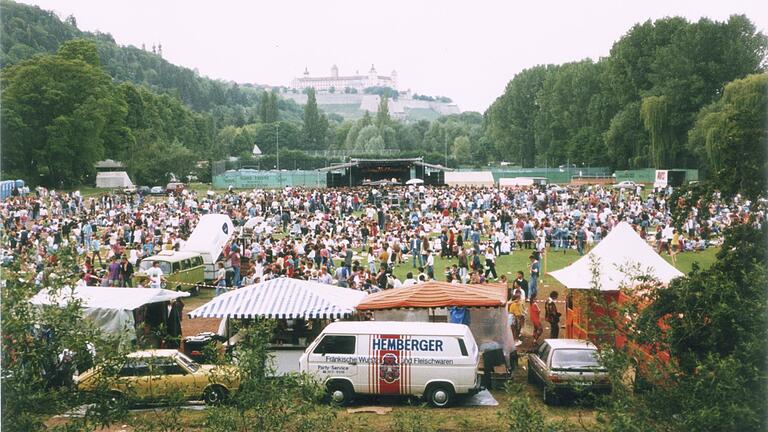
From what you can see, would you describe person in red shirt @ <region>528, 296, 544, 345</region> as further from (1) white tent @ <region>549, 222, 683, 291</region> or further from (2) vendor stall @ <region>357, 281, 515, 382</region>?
(2) vendor stall @ <region>357, 281, 515, 382</region>

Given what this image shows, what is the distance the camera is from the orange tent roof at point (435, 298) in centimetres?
1548

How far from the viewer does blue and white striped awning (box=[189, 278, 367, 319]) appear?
1547 cm

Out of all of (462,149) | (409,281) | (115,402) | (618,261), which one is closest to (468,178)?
(462,149)

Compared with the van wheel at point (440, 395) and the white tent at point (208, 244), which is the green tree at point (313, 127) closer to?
the white tent at point (208, 244)

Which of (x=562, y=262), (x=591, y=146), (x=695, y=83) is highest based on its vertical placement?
(x=695, y=83)

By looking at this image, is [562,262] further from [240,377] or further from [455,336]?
[240,377]

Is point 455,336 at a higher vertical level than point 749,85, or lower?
lower

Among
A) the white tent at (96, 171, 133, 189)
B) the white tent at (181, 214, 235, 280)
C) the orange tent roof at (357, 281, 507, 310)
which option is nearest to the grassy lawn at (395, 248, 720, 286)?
the white tent at (181, 214, 235, 280)

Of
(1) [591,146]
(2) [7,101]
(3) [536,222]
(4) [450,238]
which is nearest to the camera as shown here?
(4) [450,238]

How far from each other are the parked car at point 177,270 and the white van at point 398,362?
1068 cm

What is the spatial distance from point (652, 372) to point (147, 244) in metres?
24.3

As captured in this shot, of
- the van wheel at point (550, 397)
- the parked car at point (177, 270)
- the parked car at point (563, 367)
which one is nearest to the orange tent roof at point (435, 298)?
the parked car at point (563, 367)

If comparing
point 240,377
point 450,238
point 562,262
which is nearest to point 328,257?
point 450,238

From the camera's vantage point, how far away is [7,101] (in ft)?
227
